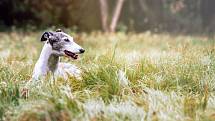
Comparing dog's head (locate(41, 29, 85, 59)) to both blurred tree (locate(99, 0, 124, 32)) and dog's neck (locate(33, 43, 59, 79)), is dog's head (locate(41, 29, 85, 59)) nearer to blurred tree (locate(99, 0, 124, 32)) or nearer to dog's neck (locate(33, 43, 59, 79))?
dog's neck (locate(33, 43, 59, 79))

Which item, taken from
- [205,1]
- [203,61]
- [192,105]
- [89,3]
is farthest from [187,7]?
[192,105]

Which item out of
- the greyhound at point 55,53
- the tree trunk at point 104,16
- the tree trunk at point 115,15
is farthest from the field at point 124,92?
the tree trunk at point 115,15

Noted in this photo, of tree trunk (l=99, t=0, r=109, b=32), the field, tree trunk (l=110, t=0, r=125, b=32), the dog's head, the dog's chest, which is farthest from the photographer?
tree trunk (l=110, t=0, r=125, b=32)

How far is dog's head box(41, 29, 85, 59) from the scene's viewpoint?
7352mm

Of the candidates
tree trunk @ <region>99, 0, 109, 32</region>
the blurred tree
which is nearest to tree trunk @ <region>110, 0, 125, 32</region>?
the blurred tree

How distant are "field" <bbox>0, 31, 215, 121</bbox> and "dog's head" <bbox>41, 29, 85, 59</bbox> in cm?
24

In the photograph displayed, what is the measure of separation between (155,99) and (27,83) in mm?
1380

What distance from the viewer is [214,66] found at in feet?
23.4

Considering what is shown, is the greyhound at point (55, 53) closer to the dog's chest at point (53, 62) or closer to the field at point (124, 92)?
the dog's chest at point (53, 62)

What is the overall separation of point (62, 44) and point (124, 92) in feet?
3.94

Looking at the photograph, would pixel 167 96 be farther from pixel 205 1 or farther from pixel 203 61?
pixel 205 1

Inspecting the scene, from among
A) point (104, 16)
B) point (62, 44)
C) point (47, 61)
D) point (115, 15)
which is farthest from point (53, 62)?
point (115, 15)

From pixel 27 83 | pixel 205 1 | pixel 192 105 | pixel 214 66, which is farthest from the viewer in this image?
pixel 205 1

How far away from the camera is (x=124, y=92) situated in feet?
21.4
